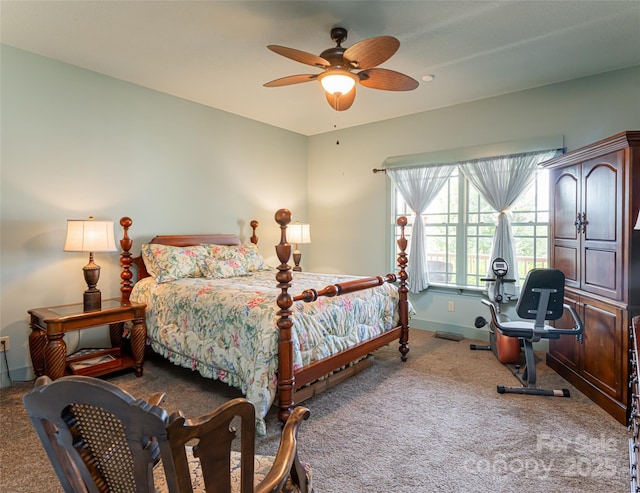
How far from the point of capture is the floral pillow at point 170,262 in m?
3.41

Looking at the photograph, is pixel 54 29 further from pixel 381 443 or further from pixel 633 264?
pixel 633 264

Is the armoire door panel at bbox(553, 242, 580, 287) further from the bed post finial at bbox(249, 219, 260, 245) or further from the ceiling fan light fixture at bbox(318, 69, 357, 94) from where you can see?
the bed post finial at bbox(249, 219, 260, 245)

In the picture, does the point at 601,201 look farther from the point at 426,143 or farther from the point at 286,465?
the point at 286,465

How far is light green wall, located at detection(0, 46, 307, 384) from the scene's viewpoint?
2963 millimetres

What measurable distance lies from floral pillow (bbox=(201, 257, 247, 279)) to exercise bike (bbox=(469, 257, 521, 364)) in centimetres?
256

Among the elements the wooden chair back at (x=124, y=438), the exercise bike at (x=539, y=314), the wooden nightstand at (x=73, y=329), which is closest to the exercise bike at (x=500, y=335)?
the exercise bike at (x=539, y=314)

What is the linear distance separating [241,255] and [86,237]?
1547 mm

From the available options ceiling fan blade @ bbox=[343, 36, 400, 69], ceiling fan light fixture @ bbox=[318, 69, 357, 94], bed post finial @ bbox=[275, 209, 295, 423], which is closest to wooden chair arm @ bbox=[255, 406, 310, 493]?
bed post finial @ bbox=[275, 209, 295, 423]

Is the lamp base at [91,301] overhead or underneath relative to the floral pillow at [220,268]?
underneath

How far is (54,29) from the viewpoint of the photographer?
2.67 metres

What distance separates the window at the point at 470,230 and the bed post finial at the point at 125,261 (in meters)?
3.17

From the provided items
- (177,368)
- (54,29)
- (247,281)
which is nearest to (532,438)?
(247,281)

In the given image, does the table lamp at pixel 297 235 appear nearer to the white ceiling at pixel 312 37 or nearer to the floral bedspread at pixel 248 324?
the floral bedspread at pixel 248 324

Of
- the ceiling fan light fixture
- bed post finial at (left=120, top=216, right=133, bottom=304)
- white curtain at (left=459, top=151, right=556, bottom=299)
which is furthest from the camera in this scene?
white curtain at (left=459, top=151, right=556, bottom=299)
